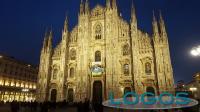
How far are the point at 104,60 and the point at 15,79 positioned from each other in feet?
93.6

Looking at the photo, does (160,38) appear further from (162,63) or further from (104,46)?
(104,46)

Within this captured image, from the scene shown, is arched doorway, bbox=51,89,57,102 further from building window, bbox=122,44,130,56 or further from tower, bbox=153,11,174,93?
tower, bbox=153,11,174,93

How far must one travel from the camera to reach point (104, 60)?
31.2 meters

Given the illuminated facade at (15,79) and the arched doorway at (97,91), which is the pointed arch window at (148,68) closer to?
the arched doorway at (97,91)

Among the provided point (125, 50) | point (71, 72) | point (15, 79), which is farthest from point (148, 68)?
point (15, 79)

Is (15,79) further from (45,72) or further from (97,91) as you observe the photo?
(97,91)

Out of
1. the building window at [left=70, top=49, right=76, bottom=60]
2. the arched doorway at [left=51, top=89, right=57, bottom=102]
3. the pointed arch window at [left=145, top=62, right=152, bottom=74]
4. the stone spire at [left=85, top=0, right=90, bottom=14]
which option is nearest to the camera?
the pointed arch window at [left=145, top=62, right=152, bottom=74]

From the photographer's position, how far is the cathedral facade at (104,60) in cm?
2767

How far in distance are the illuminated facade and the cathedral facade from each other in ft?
48.1

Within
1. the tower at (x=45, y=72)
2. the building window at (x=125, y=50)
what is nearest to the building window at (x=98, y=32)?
the building window at (x=125, y=50)

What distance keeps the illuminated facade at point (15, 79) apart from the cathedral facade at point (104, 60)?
14.6 metres

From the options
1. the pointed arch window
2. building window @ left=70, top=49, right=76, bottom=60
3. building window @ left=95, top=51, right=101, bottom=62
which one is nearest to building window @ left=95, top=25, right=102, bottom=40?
building window @ left=95, top=51, right=101, bottom=62

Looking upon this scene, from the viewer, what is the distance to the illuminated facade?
138ft

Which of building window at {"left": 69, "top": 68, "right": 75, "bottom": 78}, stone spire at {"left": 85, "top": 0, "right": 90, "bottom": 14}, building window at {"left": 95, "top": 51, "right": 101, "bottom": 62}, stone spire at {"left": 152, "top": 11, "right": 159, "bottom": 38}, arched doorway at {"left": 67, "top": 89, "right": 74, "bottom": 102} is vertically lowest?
arched doorway at {"left": 67, "top": 89, "right": 74, "bottom": 102}
